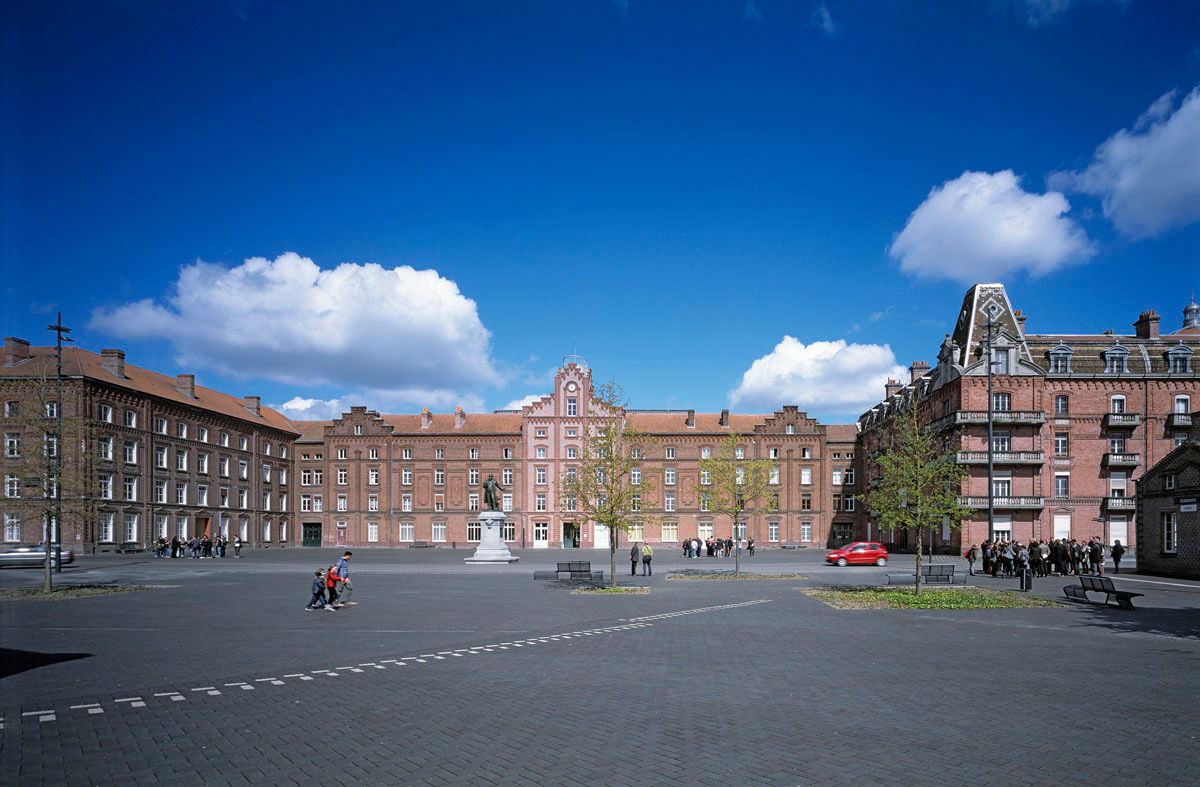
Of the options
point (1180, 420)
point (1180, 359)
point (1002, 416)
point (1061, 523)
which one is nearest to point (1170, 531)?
point (1002, 416)

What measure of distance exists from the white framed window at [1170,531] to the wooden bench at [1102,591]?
1375 centimetres

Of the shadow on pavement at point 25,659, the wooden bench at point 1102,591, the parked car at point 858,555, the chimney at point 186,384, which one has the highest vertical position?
the chimney at point 186,384

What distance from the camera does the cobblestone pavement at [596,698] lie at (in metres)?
8.03

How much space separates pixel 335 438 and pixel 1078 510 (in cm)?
6876

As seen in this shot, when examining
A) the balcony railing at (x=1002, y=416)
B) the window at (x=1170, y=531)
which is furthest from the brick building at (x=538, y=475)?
the window at (x=1170, y=531)

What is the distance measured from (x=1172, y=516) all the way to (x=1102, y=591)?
1736 cm

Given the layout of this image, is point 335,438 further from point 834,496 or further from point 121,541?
point 834,496

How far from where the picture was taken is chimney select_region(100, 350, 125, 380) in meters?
62.2

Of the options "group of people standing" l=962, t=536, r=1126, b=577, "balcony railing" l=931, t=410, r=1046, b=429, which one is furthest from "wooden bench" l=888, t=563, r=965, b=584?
"balcony railing" l=931, t=410, r=1046, b=429

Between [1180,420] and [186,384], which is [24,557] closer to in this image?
[186,384]

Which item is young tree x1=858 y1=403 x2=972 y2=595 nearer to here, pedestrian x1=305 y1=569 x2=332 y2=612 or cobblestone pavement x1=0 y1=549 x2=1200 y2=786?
cobblestone pavement x1=0 y1=549 x2=1200 y2=786

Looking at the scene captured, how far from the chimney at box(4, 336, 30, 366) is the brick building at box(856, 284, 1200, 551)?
68431 mm

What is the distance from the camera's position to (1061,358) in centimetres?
5631

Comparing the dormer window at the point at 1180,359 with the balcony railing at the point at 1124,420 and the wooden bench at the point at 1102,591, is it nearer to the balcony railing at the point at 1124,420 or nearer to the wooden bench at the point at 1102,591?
the balcony railing at the point at 1124,420
